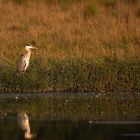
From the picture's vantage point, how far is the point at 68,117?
1758 centimetres

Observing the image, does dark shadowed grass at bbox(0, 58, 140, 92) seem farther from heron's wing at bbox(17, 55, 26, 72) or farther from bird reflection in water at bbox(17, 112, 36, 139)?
bird reflection in water at bbox(17, 112, 36, 139)

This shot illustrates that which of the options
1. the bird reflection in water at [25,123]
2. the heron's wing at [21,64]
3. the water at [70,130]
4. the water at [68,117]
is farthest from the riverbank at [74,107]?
the heron's wing at [21,64]

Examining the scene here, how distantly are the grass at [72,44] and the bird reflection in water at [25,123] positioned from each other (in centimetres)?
320

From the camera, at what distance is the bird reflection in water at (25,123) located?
15922 mm

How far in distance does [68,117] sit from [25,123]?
3.29ft

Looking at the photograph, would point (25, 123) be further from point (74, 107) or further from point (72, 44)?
point (72, 44)

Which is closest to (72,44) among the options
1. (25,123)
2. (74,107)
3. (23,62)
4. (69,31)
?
(69,31)

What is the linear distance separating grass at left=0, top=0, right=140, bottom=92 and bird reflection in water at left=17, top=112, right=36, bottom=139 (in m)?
3.20

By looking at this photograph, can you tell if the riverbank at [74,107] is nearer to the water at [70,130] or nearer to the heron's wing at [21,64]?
the water at [70,130]

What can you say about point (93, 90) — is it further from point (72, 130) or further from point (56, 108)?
point (72, 130)

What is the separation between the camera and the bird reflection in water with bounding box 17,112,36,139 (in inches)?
627

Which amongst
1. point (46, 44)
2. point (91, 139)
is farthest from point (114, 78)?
point (91, 139)

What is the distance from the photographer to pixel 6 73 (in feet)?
71.2

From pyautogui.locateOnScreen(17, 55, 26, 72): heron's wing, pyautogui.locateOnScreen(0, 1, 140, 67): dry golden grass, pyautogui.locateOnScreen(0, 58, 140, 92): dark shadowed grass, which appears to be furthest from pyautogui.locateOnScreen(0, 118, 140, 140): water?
pyautogui.locateOnScreen(0, 1, 140, 67): dry golden grass
